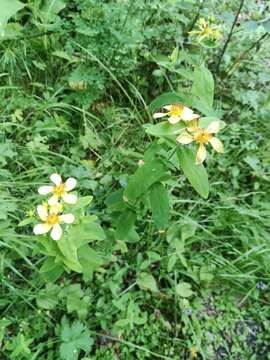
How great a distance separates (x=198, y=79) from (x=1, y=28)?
987 mm

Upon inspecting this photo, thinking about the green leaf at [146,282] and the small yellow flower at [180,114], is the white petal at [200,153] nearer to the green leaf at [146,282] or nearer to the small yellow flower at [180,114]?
the small yellow flower at [180,114]

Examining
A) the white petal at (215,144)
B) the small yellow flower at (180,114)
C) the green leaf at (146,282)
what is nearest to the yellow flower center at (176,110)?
the small yellow flower at (180,114)

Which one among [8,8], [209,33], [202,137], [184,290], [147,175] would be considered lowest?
[184,290]

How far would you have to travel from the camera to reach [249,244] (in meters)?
1.63

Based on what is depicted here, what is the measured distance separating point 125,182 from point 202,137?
1.80 feet

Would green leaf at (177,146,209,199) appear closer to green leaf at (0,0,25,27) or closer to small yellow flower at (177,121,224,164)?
small yellow flower at (177,121,224,164)

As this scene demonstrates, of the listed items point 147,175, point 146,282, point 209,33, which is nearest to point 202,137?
point 147,175

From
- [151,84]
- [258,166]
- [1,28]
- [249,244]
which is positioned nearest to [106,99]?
[151,84]

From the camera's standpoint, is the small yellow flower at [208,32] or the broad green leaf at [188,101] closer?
the broad green leaf at [188,101]

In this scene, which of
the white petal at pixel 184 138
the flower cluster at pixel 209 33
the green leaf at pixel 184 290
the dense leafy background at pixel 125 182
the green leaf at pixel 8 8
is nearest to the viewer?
the white petal at pixel 184 138

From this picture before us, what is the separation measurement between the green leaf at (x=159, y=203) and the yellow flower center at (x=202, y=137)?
0.22m

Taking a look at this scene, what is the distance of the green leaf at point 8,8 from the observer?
5.90 feet

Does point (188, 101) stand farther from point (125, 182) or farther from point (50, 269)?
point (50, 269)

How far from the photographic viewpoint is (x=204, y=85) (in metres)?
1.21
